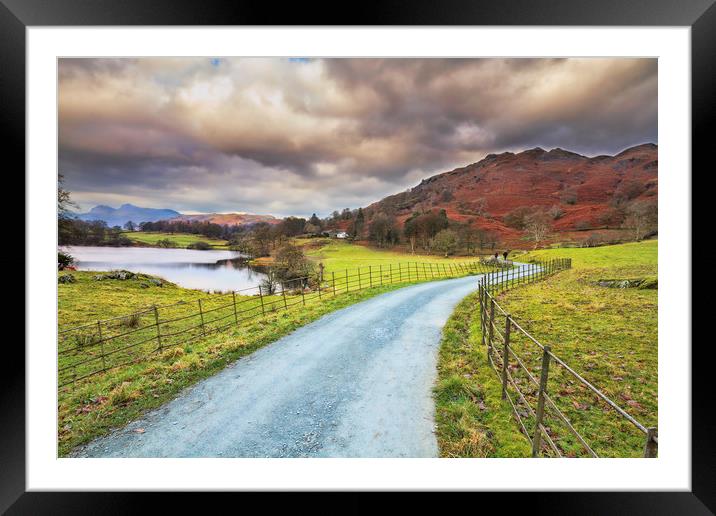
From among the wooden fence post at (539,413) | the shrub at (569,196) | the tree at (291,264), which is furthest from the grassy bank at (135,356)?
the shrub at (569,196)

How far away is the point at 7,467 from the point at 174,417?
2.99ft

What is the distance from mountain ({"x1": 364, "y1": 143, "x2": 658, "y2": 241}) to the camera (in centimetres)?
635

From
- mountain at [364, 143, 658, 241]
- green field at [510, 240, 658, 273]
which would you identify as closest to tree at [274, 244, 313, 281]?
mountain at [364, 143, 658, 241]

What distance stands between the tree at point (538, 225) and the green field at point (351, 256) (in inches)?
183

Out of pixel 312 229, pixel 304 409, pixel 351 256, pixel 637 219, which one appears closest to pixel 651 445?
pixel 304 409

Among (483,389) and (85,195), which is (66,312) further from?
(483,389)

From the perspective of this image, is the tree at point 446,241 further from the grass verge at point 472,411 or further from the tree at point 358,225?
the grass verge at point 472,411

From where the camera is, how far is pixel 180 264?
10.6 m

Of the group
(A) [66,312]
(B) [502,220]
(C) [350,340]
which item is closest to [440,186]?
(B) [502,220]

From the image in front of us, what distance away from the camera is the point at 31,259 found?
1.83 metres

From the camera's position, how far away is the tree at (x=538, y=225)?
14.7 m

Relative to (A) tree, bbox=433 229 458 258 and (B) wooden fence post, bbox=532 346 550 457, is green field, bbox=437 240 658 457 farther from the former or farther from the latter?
(A) tree, bbox=433 229 458 258

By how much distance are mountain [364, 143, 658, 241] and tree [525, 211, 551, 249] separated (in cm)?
53
